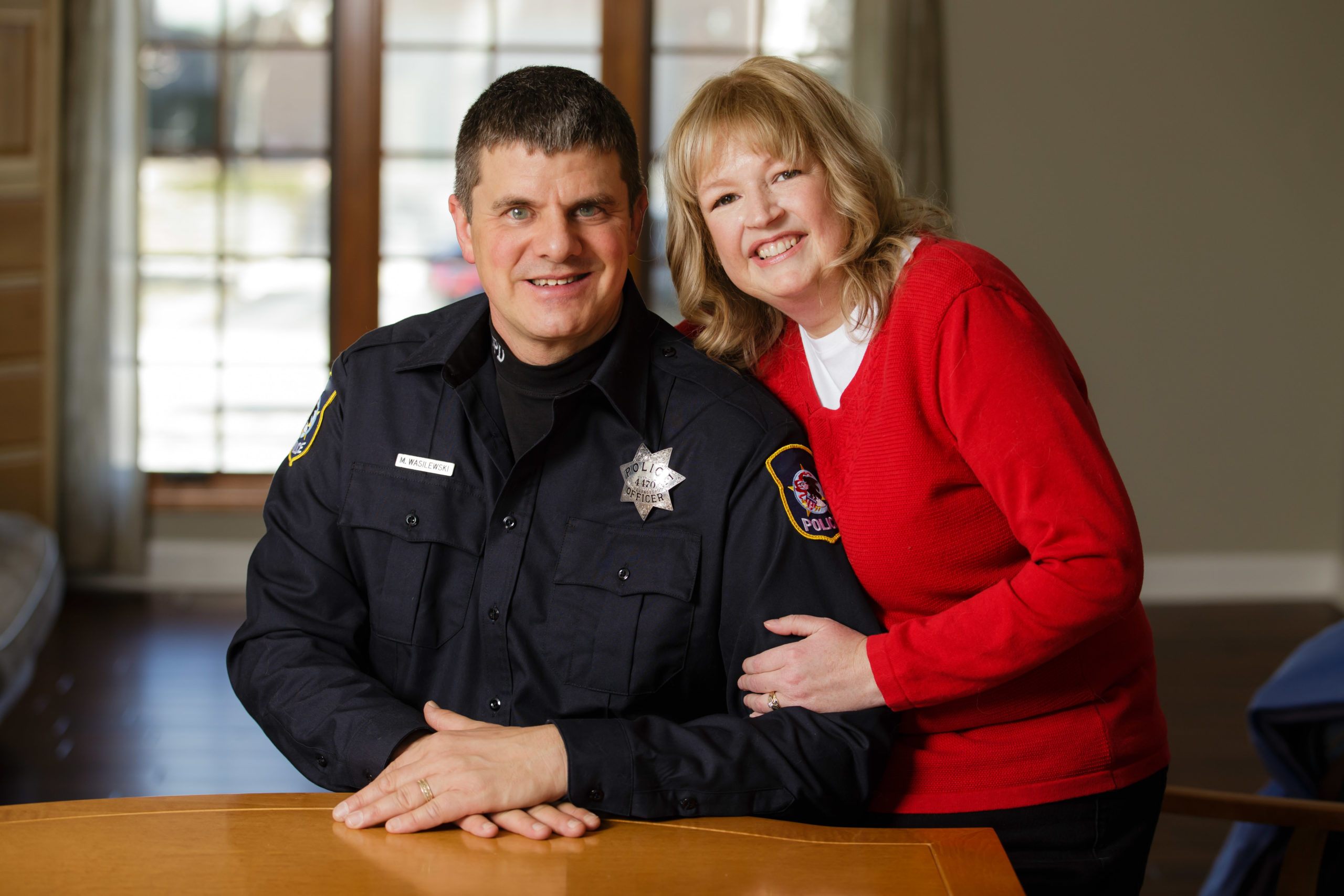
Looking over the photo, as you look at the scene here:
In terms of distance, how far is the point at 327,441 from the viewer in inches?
64.5

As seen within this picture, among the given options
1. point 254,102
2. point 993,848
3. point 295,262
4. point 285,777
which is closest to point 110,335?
point 295,262

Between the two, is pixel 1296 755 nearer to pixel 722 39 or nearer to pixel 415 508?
pixel 415 508

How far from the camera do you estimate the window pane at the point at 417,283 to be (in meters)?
4.80

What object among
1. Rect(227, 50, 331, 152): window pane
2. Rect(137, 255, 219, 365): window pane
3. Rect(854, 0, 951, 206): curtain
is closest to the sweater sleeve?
Rect(854, 0, 951, 206): curtain

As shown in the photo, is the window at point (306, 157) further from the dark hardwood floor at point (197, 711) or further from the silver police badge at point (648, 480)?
the silver police badge at point (648, 480)

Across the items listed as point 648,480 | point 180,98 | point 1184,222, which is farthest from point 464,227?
point 1184,222

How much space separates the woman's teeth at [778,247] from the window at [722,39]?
3267 millimetres

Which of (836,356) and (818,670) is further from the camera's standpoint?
(836,356)

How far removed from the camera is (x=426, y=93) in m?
4.70

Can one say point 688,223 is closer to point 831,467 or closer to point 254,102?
point 831,467

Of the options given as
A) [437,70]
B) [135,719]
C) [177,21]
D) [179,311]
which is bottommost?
[135,719]

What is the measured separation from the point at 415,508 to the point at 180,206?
12.2ft

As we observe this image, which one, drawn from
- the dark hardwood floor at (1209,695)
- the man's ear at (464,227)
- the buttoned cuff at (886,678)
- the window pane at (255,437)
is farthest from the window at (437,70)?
the buttoned cuff at (886,678)

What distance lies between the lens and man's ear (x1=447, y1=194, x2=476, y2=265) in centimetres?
161
